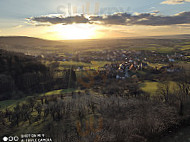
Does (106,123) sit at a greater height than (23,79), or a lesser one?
greater

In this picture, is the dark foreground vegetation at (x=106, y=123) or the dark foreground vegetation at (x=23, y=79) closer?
the dark foreground vegetation at (x=106, y=123)

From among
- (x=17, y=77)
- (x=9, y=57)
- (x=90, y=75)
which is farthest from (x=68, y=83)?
(x=9, y=57)

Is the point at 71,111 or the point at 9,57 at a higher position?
the point at 9,57

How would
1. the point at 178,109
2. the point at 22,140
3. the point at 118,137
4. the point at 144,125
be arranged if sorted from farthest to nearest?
the point at 178,109, the point at 22,140, the point at 144,125, the point at 118,137

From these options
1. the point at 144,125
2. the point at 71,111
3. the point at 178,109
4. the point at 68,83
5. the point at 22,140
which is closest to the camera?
the point at 144,125

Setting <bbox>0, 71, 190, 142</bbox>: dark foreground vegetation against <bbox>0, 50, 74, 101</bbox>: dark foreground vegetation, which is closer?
<bbox>0, 71, 190, 142</bbox>: dark foreground vegetation

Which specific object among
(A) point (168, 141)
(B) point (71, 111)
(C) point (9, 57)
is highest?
(C) point (9, 57)

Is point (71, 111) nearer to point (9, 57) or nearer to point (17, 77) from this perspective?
point (17, 77)

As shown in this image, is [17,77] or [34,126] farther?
[17,77]

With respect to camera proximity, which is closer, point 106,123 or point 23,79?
point 106,123
